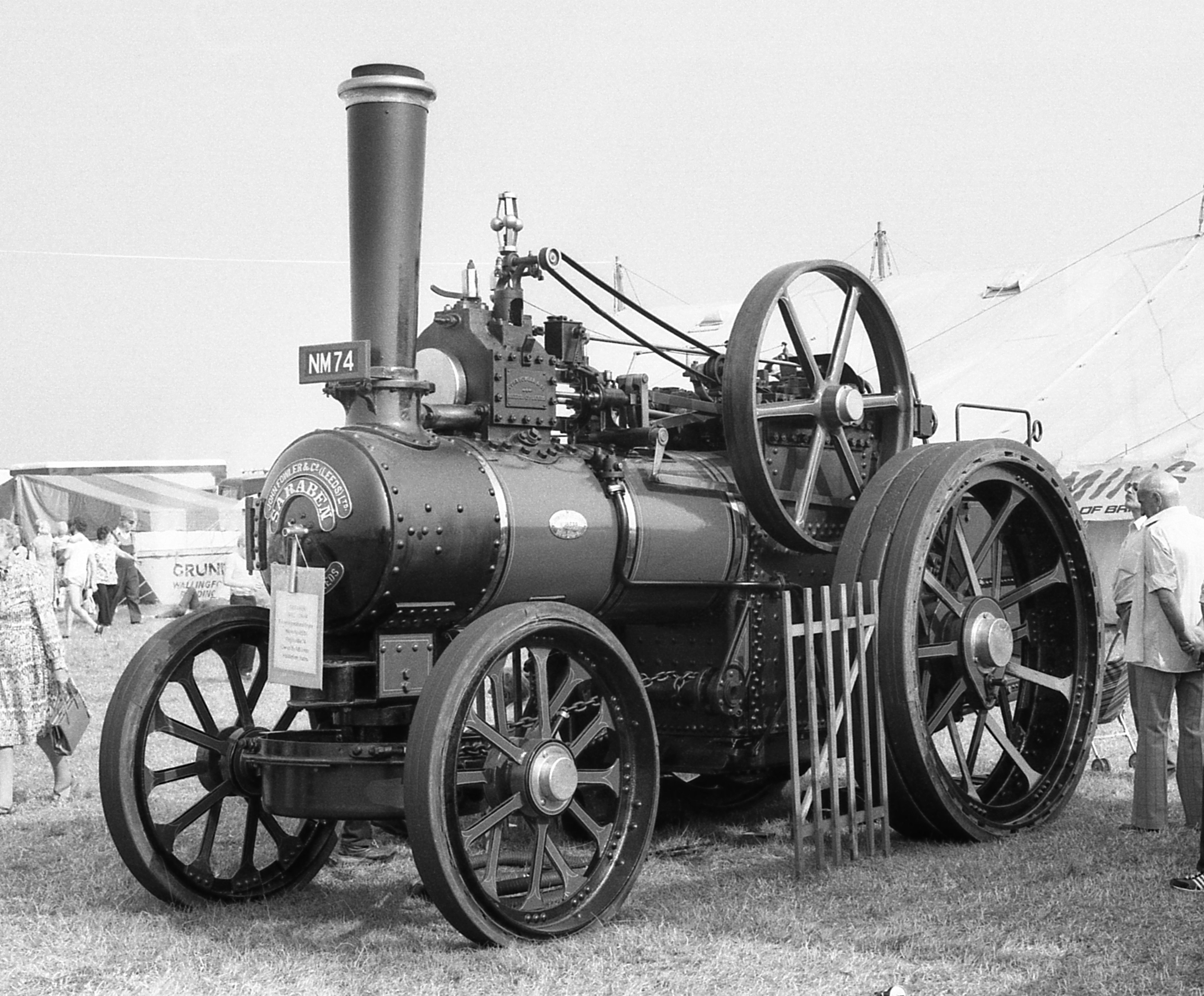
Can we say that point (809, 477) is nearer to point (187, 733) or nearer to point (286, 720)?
point (286, 720)

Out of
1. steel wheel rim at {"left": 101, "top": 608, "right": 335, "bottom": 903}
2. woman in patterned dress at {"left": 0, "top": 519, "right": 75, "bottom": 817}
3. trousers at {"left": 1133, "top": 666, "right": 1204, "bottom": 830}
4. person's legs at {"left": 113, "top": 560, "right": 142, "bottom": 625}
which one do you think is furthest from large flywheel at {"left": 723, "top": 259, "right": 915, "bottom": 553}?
person's legs at {"left": 113, "top": 560, "right": 142, "bottom": 625}

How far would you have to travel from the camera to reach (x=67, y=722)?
7.01 meters

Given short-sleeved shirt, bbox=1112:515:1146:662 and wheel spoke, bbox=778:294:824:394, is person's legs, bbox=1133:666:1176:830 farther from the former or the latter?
wheel spoke, bbox=778:294:824:394

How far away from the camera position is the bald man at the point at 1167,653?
575 centimetres

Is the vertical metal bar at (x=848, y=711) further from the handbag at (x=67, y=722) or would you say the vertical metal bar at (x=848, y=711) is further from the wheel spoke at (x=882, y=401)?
the handbag at (x=67, y=722)

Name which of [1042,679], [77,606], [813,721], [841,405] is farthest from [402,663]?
[77,606]

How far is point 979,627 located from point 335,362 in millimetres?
2612

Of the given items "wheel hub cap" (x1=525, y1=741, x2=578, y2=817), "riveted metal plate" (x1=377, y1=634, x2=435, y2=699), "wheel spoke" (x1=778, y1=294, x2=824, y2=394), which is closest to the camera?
"wheel hub cap" (x1=525, y1=741, x2=578, y2=817)

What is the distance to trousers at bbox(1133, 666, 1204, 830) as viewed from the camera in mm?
5852

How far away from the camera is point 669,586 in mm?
5383

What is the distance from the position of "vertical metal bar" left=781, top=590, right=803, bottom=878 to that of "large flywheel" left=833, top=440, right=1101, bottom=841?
420mm

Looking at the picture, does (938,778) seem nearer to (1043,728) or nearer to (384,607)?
(1043,728)

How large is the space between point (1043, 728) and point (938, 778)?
40.2 inches

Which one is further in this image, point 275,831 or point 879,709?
point 879,709
